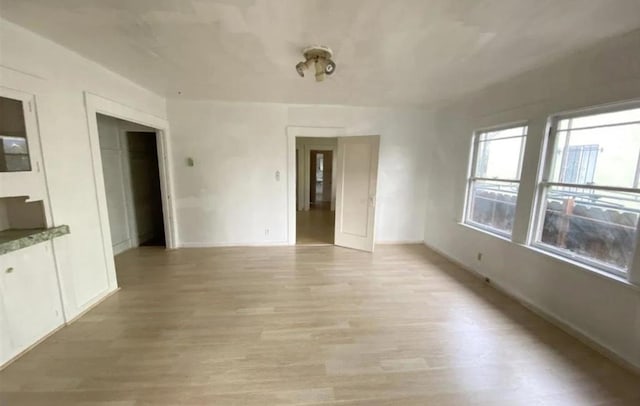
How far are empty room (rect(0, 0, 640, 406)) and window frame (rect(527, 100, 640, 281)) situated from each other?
0.05 feet

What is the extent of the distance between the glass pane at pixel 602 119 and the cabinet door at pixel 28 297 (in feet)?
16.0

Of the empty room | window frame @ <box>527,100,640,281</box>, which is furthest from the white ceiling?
window frame @ <box>527,100,640,281</box>

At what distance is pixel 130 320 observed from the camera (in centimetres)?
232

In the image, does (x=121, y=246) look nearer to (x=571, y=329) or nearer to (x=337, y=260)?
(x=337, y=260)

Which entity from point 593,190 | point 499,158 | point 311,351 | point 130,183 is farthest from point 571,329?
point 130,183

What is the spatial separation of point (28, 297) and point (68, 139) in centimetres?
138

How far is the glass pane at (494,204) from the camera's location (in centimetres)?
301

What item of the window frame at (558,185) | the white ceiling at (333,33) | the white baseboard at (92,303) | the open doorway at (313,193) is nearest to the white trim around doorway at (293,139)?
the open doorway at (313,193)

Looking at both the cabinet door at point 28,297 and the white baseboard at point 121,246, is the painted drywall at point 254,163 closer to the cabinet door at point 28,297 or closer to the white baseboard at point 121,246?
the white baseboard at point 121,246

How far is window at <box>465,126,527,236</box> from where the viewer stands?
2.94 metres

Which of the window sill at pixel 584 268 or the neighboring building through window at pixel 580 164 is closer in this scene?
the window sill at pixel 584 268

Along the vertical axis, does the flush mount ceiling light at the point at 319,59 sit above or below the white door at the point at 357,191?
above

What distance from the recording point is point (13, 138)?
189cm

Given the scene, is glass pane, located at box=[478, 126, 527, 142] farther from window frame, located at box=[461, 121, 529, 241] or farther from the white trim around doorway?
the white trim around doorway
